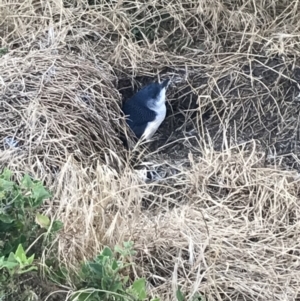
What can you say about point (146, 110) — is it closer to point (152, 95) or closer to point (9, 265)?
point (152, 95)

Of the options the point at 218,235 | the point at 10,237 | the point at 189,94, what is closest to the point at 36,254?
the point at 10,237

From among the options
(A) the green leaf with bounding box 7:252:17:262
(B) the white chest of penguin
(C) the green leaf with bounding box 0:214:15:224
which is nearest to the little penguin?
(B) the white chest of penguin

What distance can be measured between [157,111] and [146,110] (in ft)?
0.24

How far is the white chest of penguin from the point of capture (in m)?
3.03

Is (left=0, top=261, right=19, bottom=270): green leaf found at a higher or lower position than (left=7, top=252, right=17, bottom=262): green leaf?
higher

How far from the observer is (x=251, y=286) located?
2.12 meters

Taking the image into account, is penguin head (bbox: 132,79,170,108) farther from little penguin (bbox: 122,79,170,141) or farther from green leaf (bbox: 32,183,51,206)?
green leaf (bbox: 32,183,51,206)

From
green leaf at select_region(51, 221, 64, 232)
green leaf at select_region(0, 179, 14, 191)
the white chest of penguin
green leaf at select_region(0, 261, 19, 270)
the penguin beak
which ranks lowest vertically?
the white chest of penguin

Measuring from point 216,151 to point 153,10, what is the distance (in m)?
1.03

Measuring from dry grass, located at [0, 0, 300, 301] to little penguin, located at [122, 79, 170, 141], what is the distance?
0.26 ft

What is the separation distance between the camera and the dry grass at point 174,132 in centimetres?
218

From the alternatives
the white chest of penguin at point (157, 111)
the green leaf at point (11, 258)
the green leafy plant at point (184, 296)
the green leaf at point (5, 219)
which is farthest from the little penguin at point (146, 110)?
the green leaf at point (11, 258)

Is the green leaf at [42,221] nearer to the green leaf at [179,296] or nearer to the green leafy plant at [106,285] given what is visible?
the green leafy plant at [106,285]

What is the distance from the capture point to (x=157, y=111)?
3051mm
